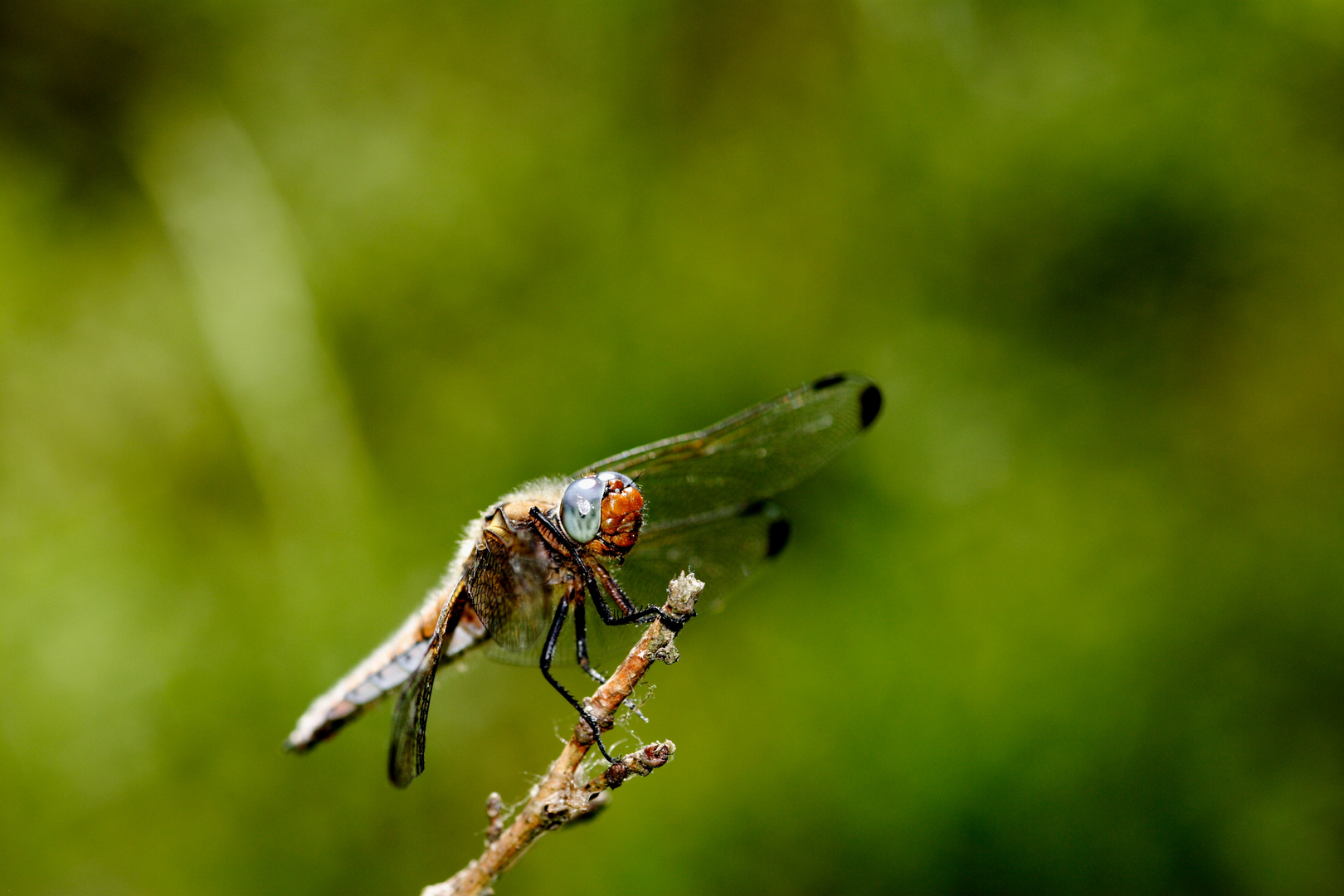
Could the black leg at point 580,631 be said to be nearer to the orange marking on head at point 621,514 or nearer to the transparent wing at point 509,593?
the transparent wing at point 509,593

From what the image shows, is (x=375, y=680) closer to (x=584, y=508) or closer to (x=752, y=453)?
(x=584, y=508)

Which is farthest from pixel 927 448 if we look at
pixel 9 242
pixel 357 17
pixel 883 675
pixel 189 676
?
pixel 9 242

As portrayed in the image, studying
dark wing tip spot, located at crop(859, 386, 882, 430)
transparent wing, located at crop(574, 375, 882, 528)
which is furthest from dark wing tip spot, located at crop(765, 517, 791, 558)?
dark wing tip spot, located at crop(859, 386, 882, 430)

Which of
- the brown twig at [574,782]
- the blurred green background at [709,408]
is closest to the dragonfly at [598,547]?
the brown twig at [574,782]

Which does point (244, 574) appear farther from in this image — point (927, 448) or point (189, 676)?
point (927, 448)

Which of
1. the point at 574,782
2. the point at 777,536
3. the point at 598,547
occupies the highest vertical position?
the point at 598,547

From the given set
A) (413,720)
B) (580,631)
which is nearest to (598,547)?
(580,631)

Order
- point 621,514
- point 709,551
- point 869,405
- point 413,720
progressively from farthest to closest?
point 709,551 < point 869,405 < point 621,514 < point 413,720
